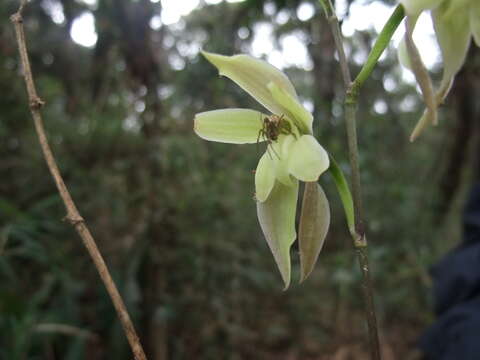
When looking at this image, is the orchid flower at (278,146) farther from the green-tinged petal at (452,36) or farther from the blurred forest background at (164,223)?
the blurred forest background at (164,223)

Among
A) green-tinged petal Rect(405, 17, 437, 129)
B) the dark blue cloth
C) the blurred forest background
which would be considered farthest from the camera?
the blurred forest background

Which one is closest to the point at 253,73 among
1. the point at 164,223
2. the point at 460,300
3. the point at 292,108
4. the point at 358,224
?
the point at 292,108

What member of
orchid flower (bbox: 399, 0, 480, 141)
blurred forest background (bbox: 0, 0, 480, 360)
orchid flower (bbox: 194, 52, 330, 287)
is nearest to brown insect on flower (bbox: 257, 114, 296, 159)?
orchid flower (bbox: 194, 52, 330, 287)

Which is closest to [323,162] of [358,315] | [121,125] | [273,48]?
[121,125]

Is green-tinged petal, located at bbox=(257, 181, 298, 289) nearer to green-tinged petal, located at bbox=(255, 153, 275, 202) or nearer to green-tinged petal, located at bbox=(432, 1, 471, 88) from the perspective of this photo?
green-tinged petal, located at bbox=(255, 153, 275, 202)

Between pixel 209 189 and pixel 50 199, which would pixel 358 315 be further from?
pixel 50 199

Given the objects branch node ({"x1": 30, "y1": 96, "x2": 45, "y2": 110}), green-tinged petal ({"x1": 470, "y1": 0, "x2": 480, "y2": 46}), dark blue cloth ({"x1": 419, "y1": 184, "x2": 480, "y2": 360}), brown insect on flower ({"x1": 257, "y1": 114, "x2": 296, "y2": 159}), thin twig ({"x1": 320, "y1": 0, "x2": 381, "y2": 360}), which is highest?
green-tinged petal ({"x1": 470, "y1": 0, "x2": 480, "y2": 46})

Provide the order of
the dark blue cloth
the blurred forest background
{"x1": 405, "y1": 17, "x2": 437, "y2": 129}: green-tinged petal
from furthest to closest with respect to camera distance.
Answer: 1. the blurred forest background
2. the dark blue cloth
3. {"x1": 405, "y1": 17, "x2": 437, "y2": 129}: green-tinged petal
